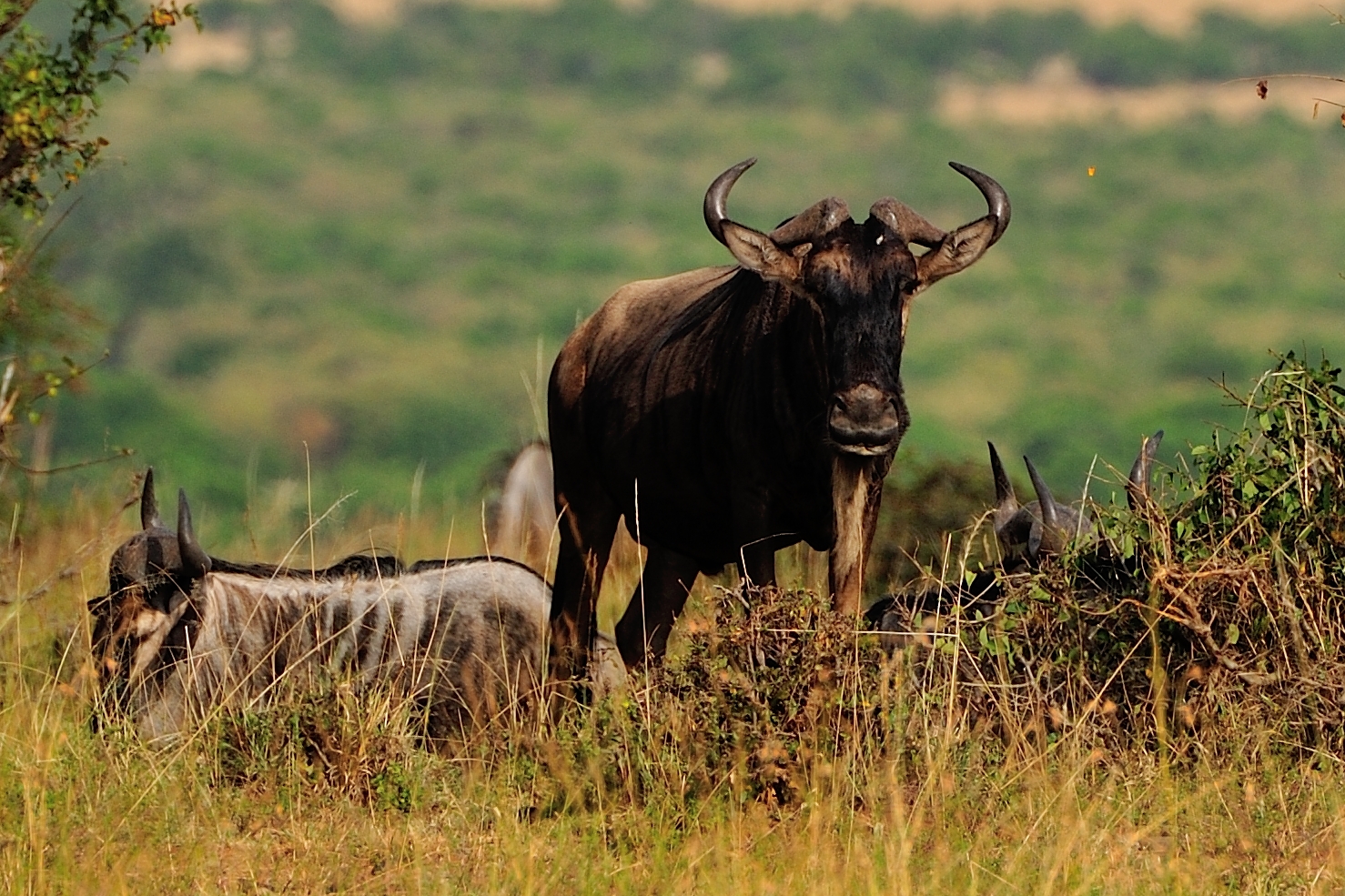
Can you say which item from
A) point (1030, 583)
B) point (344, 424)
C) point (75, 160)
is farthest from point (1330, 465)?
point (344, 424)

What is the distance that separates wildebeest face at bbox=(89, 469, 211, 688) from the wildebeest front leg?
2.15 metres

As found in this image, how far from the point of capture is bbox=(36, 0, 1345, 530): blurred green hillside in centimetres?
5319

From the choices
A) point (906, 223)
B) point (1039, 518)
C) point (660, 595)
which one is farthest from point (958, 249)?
point (660, 595)

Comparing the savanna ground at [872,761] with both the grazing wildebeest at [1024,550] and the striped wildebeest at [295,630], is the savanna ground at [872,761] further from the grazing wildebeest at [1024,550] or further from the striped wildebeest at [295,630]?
the striped wildebeest at [295,630]

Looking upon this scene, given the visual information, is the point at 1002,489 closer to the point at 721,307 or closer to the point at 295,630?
the point at 721,307

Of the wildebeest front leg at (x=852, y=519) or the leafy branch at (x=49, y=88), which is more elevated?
the leafy branch at (x=49, y=88)

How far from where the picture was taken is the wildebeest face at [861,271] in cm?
569

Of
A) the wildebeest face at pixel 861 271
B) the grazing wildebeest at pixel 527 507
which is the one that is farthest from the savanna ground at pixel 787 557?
the wildebeest face at pixel 861 271

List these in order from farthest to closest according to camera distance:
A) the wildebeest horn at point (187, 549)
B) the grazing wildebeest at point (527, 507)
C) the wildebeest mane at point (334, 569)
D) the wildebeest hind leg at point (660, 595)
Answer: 1. the grazing wildebeest at point (527, 507)
2. the wildebeest hind leg at point (660, 595)
3. the wildebeest mane at point (334, 569)
4. the wildebeest horn at point (187, 549)

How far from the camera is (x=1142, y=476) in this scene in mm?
6543

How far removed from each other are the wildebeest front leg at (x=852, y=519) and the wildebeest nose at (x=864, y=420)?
0.25 metres

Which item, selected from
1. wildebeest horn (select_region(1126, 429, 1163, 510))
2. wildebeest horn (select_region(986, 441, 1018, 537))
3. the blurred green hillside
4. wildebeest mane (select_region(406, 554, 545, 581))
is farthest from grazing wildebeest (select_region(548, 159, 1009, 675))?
the blurred green hillside

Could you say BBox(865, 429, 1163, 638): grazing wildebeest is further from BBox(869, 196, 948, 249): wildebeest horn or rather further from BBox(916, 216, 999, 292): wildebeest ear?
BBox(869, 196, 948, 249): wildebeest horn

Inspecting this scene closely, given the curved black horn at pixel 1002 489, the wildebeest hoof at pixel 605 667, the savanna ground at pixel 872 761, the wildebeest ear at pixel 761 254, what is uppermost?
the wildebeest ear at pixel 761 254
